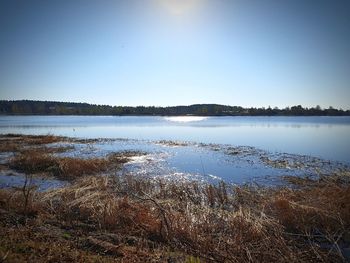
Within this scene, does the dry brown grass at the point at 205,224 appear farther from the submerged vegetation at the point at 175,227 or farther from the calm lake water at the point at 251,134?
the calm lake water at the point at 251,134

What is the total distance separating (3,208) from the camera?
361 inches

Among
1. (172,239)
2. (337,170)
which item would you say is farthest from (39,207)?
(337,170)

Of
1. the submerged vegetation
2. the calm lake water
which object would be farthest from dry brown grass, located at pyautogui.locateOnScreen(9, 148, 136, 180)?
the calm lake water

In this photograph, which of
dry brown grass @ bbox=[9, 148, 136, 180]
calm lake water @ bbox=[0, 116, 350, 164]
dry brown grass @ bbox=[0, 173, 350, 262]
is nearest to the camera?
dry brown grass @ bbox=[0, 173, 350, 262]

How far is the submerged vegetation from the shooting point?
6367 mm

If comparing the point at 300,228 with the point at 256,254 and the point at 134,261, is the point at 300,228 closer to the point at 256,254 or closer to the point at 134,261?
the point at 256,254

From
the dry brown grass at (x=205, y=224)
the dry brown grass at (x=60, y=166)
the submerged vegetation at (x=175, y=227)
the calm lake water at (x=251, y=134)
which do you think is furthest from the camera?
the calm lake water at (x=251, y=134)

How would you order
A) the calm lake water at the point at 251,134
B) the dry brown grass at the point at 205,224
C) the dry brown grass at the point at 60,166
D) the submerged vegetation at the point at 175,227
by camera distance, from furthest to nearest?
the calm lake water at the point at 251,134, the dry brown grass at the point at 60,166, the dry brown grass at the point at 205,224, the submerged vegetation at the point at 175,227

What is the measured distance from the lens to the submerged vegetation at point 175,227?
6367mm

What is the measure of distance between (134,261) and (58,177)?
12450mm

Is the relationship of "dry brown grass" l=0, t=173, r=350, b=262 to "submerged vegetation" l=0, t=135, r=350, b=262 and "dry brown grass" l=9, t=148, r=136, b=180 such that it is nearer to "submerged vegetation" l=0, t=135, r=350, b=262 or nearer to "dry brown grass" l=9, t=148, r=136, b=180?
Answer: "submerged vegetation" l=0, t=135, r=350, b=262

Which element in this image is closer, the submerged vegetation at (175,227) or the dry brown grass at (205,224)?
the submerged vegetation at (175,227)

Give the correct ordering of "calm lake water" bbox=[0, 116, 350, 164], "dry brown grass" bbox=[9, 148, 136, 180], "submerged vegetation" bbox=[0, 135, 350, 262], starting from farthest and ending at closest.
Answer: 1. "calm lake water" bbox=[0, 116, 350, 164]
2. "dry brown grass" bbox=[9, 148, 136, 180]
3. "submerged vegetation" bbox=[0, 135, 350, 262]

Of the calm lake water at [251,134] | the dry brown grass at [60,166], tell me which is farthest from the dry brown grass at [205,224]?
the calm lake water at [251,134]
